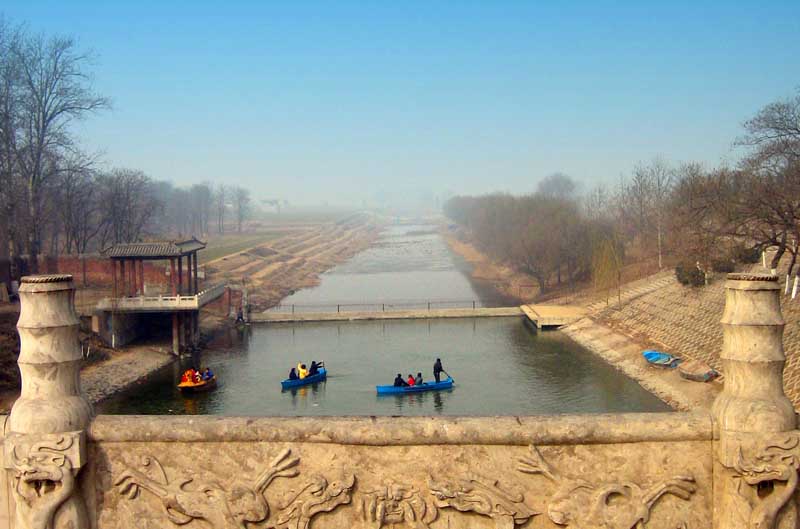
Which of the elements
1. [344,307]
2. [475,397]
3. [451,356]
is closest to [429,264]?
[344,307]

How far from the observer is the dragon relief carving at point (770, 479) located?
6.20m

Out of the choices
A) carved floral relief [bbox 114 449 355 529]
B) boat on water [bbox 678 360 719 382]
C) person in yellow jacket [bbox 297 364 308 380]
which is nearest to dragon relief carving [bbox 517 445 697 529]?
carved floral relief [bbox 114 449 355 529]

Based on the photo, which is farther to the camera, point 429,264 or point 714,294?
point 429,264

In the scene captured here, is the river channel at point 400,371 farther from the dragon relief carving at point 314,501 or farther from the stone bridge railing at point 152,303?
the dragon relief carving at point 314,501

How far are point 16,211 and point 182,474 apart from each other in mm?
34897

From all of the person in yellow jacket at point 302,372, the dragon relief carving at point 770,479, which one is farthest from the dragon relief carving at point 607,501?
the person in yellow jacket at point 302,372

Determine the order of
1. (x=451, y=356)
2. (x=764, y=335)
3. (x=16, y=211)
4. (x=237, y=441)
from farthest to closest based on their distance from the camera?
(x=16, y=211) < (x=451, y=356) < (x=237, y=441) < (x=764, y=335)

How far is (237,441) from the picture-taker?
6.82 meters

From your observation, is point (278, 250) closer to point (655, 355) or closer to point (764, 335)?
point (655, 355)

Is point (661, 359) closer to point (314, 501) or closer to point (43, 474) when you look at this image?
point (314, 501)

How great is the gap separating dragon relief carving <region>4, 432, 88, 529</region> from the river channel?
1799cm

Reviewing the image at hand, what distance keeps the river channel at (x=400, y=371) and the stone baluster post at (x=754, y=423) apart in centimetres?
1722

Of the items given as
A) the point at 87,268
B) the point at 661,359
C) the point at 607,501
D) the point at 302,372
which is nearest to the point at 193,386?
the point at 302,372

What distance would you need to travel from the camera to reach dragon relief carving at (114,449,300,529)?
672 centimetres
